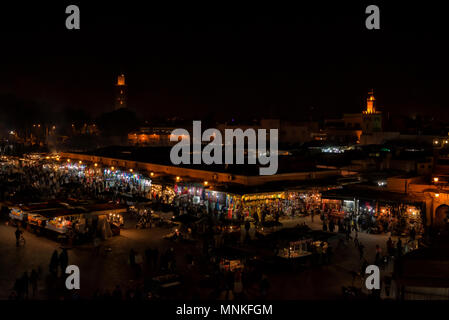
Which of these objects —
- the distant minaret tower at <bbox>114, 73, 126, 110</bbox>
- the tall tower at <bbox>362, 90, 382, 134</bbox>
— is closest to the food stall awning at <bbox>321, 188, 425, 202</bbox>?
the tall tower at <bbox>362, 90, 382, 134</bbox>

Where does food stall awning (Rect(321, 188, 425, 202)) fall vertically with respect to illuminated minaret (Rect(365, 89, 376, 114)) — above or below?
below

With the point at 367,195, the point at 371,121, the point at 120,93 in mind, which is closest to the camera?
the point at 367,195

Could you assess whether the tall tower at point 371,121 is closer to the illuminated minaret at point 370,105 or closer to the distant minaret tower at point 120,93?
the illuminated minaret at point 370,105

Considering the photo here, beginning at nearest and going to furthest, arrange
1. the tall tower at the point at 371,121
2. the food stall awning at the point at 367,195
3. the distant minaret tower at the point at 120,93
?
1. the food stall awning at the point at 367,195
2. the tall tower at the point at 371,121
3. the distant minaret tower at the point at 120,93

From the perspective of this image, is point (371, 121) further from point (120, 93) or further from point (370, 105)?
point (120, 93)

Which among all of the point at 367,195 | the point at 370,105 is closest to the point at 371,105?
the point at 370,105

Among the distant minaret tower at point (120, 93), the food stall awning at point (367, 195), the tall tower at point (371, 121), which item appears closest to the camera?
the food stall awning at point (367, 195)

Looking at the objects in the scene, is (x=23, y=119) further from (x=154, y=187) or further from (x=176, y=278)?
(x=176, y=278)

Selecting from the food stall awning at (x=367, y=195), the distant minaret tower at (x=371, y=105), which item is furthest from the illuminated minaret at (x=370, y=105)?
the food stall awning at (x=367, y=195)

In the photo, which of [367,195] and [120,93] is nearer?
[367,195]

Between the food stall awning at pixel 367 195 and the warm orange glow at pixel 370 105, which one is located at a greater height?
the warm orange glow at pixel 370 105

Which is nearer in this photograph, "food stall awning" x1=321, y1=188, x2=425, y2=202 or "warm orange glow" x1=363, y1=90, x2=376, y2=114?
"food stall awning" x1=321, y1=188, x2=425, y2=202

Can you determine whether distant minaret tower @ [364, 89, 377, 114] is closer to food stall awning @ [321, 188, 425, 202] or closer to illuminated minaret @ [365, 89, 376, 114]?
illuminated minaret @ [365, 89, 376, 114]

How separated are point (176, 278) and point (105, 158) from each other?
2325 cm
